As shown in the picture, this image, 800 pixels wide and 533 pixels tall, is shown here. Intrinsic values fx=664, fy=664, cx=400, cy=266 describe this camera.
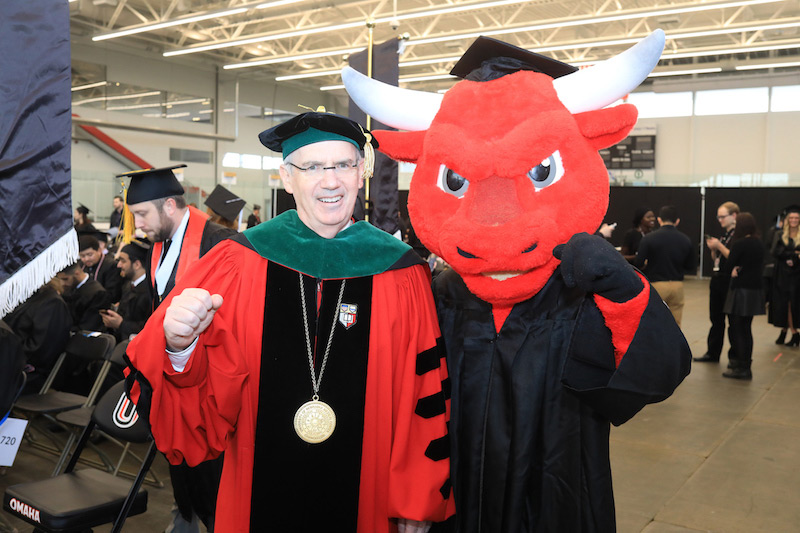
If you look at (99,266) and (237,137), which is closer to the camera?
(99,266)

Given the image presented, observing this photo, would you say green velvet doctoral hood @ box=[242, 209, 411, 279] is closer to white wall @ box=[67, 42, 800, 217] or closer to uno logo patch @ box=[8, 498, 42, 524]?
uno logo patch @ box=[8, 498, 42, 524]

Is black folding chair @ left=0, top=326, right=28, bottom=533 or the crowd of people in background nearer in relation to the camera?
black folding chair @ left=0, top=326, right=28, bottom=533

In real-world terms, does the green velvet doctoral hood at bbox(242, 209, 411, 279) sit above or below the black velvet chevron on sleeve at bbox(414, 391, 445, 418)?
above

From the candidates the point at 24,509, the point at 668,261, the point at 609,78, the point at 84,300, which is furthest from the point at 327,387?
the point at 668,261

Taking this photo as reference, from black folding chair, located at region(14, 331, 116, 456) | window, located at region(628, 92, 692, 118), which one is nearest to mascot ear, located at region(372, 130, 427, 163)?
black folding chair, located at region(14, 331, 116, 456)

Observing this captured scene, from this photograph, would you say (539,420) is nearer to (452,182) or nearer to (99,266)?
(452,182)

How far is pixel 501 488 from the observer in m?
1.69

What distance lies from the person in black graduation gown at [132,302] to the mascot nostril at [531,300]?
303cm

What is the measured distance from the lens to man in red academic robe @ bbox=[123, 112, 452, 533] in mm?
1787

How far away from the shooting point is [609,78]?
1636 millimetres

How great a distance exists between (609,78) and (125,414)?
2590 millimetres

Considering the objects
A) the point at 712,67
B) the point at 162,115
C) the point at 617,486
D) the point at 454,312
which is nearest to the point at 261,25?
the point at 162,115

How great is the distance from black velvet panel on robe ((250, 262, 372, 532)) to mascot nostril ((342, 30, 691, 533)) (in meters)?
0.28

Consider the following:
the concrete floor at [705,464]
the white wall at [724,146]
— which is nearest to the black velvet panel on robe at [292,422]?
the concrete floor at [705,464]
